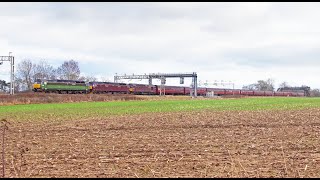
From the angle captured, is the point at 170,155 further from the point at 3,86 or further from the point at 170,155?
the point at 3,86

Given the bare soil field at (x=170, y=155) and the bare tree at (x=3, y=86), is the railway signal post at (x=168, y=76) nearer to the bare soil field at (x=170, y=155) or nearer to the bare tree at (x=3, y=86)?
the bare tree at (x=3, y=86)

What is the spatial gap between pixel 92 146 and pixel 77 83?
6023 centimetres

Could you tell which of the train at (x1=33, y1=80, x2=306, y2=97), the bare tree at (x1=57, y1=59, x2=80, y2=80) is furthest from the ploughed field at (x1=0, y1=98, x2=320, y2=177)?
the bare tree at (x1=57, y1=59, x2=80, y2=80)

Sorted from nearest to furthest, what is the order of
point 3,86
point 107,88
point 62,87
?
point 62,87, point 107,88, point 3,86

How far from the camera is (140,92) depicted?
84062 mm

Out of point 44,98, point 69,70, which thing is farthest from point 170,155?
point 69,70

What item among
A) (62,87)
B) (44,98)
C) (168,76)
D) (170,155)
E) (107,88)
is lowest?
(170,155)

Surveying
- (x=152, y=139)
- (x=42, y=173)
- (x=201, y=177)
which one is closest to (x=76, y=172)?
(x=42, y=173)

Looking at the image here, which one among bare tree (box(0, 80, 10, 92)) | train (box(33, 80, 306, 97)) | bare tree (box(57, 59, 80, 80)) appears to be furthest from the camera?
bare tree (box(57, 59, 80, 80))

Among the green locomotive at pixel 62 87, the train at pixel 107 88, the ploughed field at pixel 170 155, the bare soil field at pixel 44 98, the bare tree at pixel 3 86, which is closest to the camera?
the ploughed field at pixel 170 155

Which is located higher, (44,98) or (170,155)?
(44,98)

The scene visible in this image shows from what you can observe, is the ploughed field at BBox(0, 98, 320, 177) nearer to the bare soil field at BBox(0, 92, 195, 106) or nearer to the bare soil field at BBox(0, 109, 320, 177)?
the bare soil field at BBox(0, 109, 320, 177)

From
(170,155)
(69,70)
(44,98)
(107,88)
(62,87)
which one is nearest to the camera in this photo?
(170,155)

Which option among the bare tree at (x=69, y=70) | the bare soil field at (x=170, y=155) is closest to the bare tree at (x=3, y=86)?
the bare tree at (x=69, y=70)
